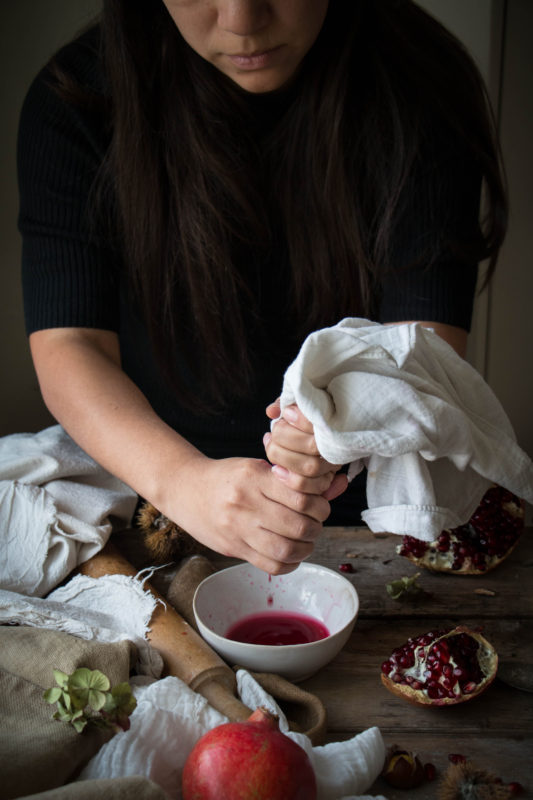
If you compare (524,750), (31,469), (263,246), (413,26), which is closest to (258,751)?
(524,750)

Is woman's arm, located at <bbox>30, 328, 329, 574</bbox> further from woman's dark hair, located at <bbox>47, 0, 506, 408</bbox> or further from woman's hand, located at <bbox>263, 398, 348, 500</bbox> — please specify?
woman's dark hair, located at <bbox>47, 0, 506, 408</bbox>

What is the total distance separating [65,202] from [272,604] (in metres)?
0.75

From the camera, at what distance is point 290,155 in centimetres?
126

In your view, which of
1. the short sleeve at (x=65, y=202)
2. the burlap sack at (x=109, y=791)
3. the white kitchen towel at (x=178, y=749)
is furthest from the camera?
the short sleeve at (x=65, y=202)

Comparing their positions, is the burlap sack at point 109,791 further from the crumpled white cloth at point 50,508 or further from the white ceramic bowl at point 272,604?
the crumpled white cloth at point 50,508

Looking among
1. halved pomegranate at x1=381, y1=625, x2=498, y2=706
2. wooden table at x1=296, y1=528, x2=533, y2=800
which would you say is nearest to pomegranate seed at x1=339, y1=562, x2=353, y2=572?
wooden table at x1=296, y1=528, x2=533, y2=800

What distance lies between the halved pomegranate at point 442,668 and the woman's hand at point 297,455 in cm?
25

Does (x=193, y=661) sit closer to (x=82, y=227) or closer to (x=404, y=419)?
(x=404, y=419)

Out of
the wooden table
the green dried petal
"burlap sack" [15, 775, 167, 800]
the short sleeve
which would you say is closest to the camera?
"burlap sack" [15, 775, 167, 800]

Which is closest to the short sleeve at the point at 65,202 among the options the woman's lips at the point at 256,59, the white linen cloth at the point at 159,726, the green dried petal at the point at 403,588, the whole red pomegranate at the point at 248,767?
the woman's lips at the point at 256,59

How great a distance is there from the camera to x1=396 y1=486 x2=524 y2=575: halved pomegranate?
3.81 feet

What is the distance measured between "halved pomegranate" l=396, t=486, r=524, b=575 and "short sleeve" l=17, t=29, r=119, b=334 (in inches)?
25.8

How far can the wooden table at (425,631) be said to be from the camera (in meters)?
0.83

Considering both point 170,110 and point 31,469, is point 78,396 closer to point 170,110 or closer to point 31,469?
point 31,469
